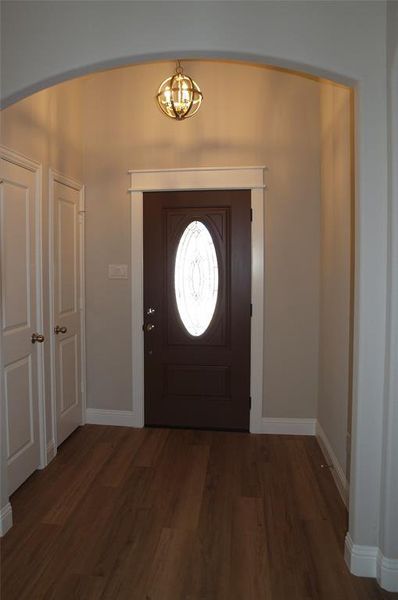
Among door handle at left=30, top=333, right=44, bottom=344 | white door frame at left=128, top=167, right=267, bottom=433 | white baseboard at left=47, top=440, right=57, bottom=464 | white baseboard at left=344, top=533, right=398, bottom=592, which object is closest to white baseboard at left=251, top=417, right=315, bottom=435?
white door frame at left=128, top=167, right=267, bottom=433

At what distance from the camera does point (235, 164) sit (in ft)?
10.8

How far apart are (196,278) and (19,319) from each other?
1462mm

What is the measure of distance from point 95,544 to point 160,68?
3.48 m

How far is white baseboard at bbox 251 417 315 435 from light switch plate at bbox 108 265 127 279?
1.76m

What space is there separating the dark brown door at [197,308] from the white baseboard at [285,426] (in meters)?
0.15

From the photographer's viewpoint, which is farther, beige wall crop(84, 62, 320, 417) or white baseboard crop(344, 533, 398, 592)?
beige wall crop(84, 62, 320, 417)

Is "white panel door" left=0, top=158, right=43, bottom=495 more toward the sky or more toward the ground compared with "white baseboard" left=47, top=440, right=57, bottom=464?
more toward the sky

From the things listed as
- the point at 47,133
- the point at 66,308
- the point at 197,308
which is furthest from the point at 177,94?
the point at 66,308

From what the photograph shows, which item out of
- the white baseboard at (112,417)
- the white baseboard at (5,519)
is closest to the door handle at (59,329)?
the white baseboard at (112,417)

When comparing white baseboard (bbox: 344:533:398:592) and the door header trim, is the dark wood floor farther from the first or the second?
Result: the door header trim

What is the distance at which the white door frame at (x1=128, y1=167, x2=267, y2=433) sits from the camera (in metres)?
3.27

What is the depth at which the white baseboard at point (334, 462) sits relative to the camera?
2.43 metres

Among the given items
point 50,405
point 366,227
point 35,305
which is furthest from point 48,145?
point 366,227

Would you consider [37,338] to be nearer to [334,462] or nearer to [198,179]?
[198,179]
